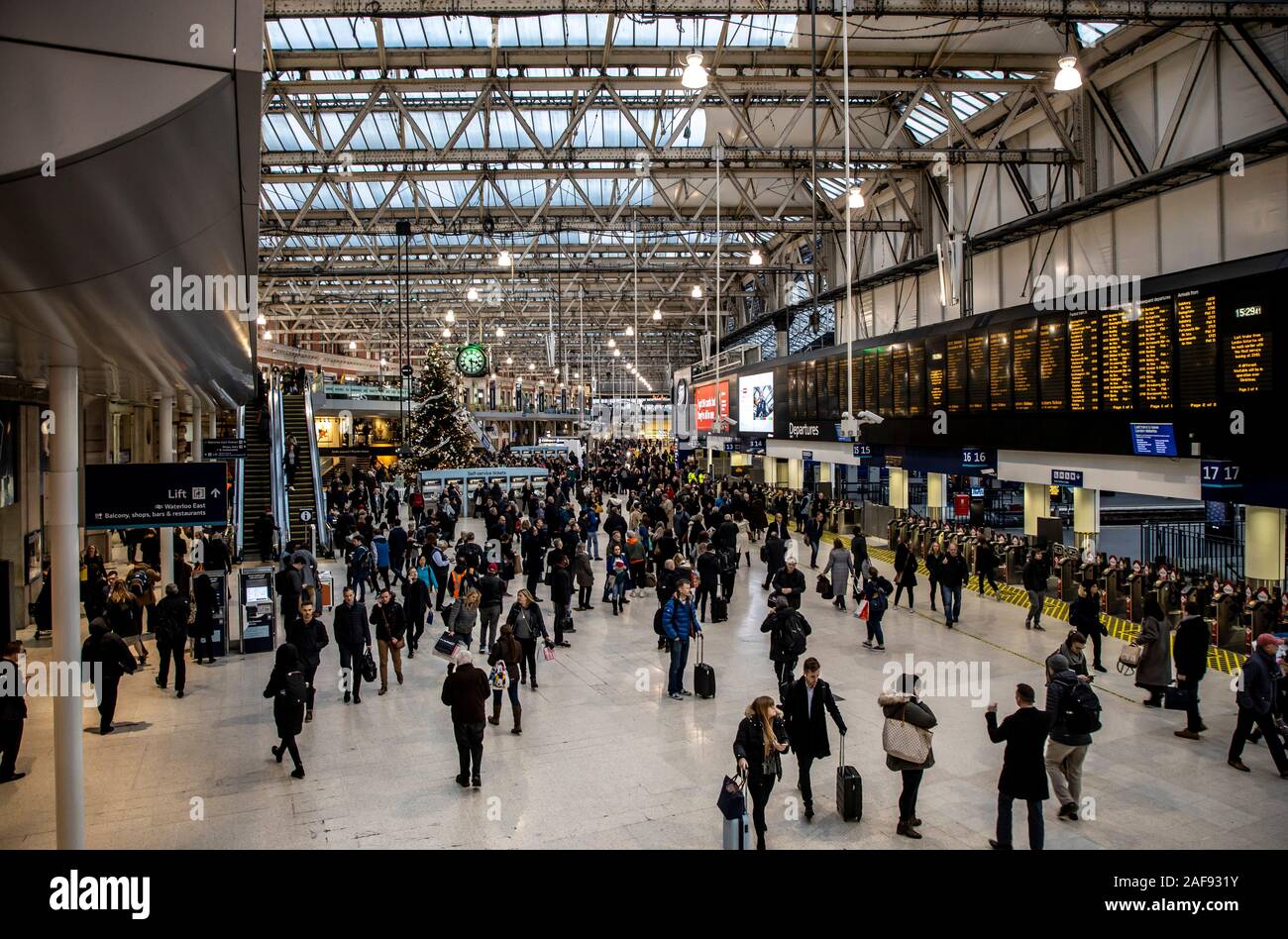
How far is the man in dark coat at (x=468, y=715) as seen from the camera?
710 cm

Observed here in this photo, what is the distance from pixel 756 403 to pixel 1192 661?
72.9 feet

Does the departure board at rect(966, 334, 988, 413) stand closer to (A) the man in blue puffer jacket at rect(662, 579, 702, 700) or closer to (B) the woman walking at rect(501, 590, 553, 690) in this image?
(A) the man in blue puffer jacket at rect(662, 579, 702, 700)

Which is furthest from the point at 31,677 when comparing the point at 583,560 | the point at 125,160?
the point at 125,160

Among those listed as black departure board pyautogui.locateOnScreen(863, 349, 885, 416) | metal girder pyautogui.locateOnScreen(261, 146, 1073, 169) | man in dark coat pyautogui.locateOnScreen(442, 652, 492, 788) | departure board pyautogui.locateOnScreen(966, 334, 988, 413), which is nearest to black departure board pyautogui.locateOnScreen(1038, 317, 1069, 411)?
departure board pyautogui.locateOnScreen(966, 334, 988, 413)

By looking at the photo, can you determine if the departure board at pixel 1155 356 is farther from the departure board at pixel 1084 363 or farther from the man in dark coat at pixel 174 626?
the man in dark coat at pixel 174 626

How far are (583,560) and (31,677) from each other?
814cm

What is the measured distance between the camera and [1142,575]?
43.8 ft

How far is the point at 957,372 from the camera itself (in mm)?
16812

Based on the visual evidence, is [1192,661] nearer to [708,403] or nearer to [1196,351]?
[1196,351]

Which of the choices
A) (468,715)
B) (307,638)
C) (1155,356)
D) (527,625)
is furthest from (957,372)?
(307,638)

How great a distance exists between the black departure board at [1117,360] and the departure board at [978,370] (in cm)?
308

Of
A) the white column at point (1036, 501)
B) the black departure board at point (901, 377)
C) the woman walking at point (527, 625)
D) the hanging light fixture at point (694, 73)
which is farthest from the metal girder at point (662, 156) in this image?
the woman walking at point (527, 625)

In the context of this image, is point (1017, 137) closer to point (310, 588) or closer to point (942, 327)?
point (942, 327)

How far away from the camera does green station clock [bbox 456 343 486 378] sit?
24.6 meters
